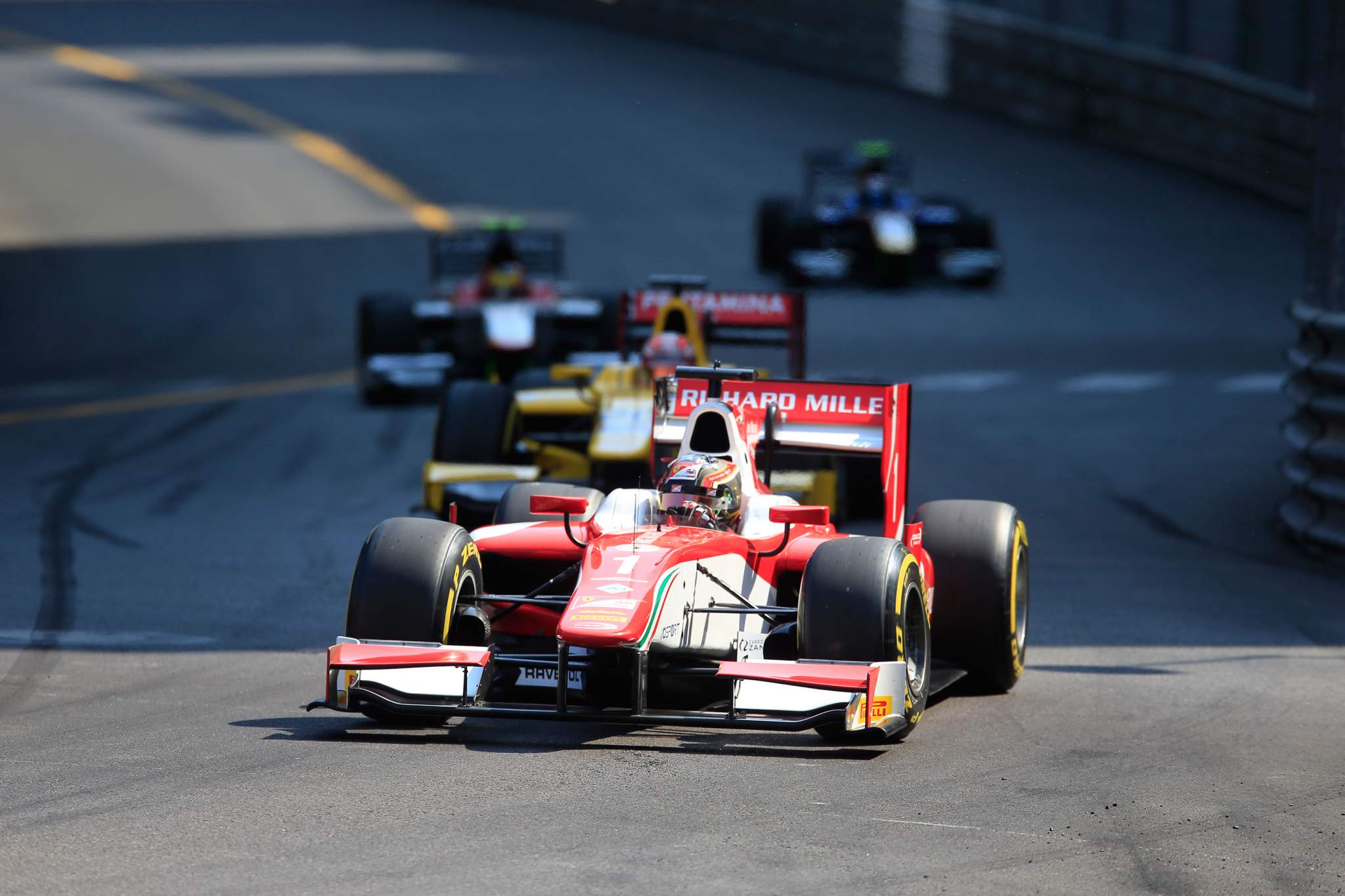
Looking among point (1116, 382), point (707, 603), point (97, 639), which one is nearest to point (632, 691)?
point (707, 603)

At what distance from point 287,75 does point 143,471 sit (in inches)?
1168

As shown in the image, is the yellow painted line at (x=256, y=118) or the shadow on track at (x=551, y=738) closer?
the shadow on track at (x=551, y=738)

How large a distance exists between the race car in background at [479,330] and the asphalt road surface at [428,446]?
2.06 feet

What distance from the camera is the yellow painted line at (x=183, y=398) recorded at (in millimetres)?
20656

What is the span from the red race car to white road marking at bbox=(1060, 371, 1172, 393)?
12.0 m

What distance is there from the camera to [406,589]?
870cm

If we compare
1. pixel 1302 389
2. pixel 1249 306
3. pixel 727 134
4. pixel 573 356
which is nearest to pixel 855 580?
pixel 1302 389

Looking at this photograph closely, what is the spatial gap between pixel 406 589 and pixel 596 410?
6672 mm

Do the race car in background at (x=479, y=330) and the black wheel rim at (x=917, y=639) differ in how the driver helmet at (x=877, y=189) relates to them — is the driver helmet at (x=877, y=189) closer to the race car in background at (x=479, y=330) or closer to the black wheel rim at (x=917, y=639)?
the race car in background at (x=479, y=330)

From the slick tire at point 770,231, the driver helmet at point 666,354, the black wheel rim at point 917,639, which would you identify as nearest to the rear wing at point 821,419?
the black wheel rim at point 917,639

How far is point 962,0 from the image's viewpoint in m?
39.4

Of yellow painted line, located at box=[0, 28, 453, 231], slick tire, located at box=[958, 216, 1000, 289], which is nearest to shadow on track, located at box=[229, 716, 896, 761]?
slick tire, located at box=[958, 216, 1000, 289]

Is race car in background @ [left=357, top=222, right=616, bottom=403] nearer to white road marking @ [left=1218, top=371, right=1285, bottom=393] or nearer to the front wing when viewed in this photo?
white road marking @ [left=1218, top=371, right=1285, bottom=393]

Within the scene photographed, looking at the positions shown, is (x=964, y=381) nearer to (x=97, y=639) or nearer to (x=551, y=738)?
(x=97, y=639)
